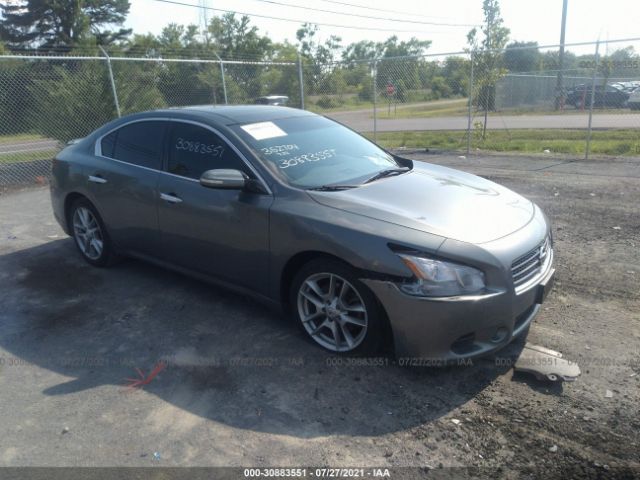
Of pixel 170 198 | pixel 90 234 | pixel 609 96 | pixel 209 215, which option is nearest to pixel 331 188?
pixel 209 215

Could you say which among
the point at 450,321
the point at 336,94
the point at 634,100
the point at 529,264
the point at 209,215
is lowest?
the point at 450,321

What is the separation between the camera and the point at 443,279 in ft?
9.72

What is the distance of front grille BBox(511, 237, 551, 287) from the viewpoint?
3107 mm

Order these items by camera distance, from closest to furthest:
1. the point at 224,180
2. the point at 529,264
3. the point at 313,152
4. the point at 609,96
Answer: the point at 529,264, the point at 224,180, the point at 313,152, the point at 609,96

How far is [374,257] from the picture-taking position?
10.1 feet

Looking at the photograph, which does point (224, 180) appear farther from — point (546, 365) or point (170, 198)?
point (546, 365)

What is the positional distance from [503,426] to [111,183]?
3.87m

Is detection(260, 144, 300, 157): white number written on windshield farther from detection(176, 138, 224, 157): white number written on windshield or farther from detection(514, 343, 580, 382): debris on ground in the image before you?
detection(514, 343, 580, 382): debris on ground

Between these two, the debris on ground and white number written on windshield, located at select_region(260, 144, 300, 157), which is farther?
white number written on windshield, located at select_region(260, 144, 300, 157)

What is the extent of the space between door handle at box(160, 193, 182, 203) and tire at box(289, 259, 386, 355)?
1288 millimetres

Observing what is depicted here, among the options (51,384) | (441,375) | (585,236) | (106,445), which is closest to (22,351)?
(51,384)

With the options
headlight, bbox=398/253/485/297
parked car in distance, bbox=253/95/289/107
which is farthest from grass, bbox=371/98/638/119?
headlight, bbox=398/253/485/297

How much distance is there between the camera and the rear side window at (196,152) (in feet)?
12.9

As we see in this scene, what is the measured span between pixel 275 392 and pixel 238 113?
2.39 metres
